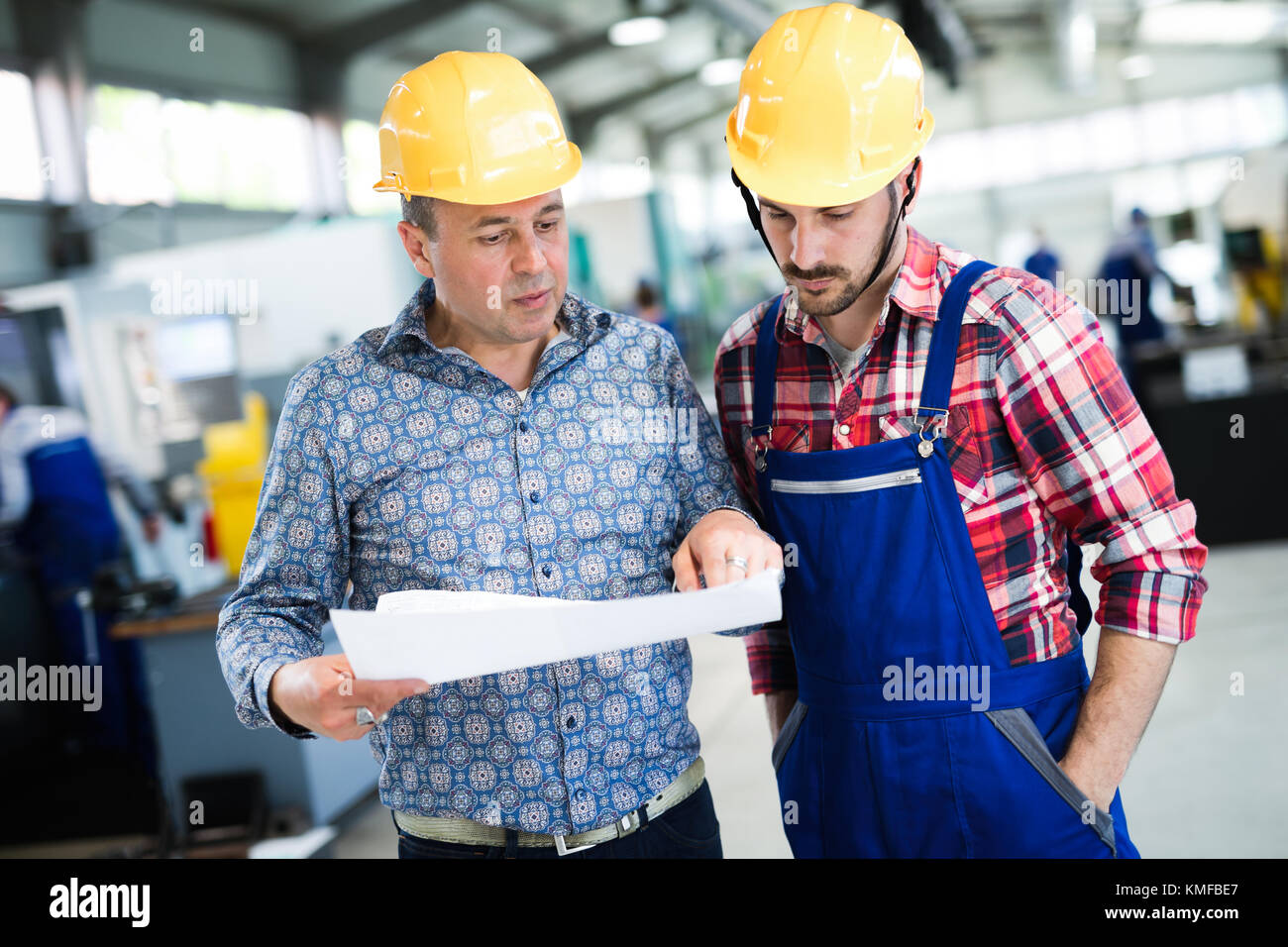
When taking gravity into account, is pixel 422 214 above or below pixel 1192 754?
above

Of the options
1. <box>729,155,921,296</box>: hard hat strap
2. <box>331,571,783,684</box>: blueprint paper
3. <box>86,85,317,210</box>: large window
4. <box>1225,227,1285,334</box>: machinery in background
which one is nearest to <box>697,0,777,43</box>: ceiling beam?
<box>86,85,317,210</box>: large window

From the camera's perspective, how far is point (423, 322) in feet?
4.77

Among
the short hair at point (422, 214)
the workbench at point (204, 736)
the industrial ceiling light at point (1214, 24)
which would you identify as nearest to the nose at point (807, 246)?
the short hair at point (422, 214)

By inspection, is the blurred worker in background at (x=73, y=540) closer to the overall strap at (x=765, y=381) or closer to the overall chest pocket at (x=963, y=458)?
the overall strap at (x=765, y=381)

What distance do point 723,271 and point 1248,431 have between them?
35.3 ft

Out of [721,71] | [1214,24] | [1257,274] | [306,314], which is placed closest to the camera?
[1257,274]

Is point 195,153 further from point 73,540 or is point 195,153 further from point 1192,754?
point 1192,754

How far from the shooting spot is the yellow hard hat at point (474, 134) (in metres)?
1.30

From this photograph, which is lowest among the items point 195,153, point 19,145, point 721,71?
point 19,145

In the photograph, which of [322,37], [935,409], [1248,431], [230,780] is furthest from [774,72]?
[322,37]

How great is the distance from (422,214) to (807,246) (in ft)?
1.70

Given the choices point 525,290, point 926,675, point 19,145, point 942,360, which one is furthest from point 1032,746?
point 19,145

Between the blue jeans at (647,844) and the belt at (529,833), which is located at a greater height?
the belt at (529,833)

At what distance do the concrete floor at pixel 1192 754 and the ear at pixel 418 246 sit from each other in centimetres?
204
